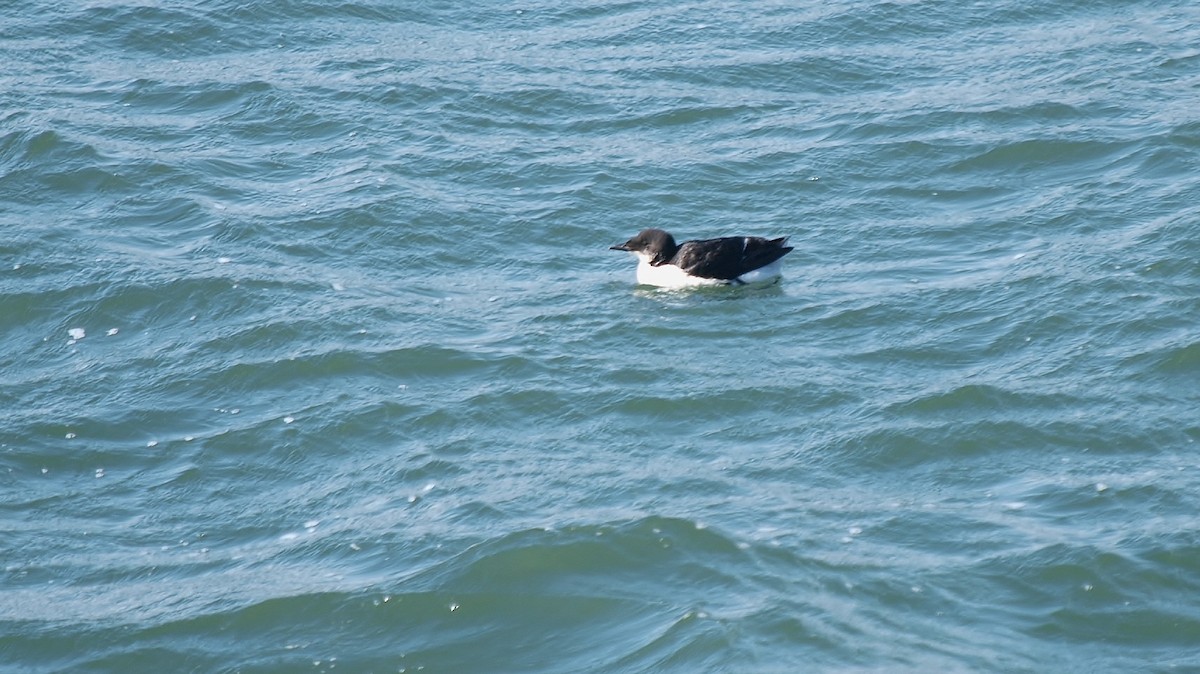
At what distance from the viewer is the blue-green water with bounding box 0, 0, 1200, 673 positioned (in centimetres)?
909

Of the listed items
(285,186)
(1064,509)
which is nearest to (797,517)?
(1064,509)

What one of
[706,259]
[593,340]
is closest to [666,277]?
[706,259]

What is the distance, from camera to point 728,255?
13461 millimetres

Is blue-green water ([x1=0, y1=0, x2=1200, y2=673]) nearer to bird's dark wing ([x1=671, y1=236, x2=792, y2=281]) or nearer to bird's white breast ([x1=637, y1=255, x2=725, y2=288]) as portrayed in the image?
bird's white breast ([x1=637, y1=255, x2=725, y2=288])

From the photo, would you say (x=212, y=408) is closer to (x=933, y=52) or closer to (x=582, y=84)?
(x=582, y=84)

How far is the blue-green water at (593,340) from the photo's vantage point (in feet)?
29.8

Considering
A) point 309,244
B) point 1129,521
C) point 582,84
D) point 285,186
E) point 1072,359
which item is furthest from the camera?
point 582,84

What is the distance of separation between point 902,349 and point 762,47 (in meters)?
7.01

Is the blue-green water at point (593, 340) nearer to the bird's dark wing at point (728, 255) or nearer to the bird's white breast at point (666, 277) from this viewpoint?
the bird's white breast at point (666, 277)

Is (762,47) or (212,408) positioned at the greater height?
(762,47)

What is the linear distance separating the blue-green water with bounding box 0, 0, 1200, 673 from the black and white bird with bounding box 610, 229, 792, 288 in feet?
0.65

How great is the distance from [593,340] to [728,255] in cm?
166

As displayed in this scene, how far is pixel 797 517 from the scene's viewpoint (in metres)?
9.70

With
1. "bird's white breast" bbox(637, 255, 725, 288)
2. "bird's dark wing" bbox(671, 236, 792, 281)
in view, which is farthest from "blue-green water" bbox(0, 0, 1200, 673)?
"bird's dark wing" bbox(671, 236, 792, 281)
